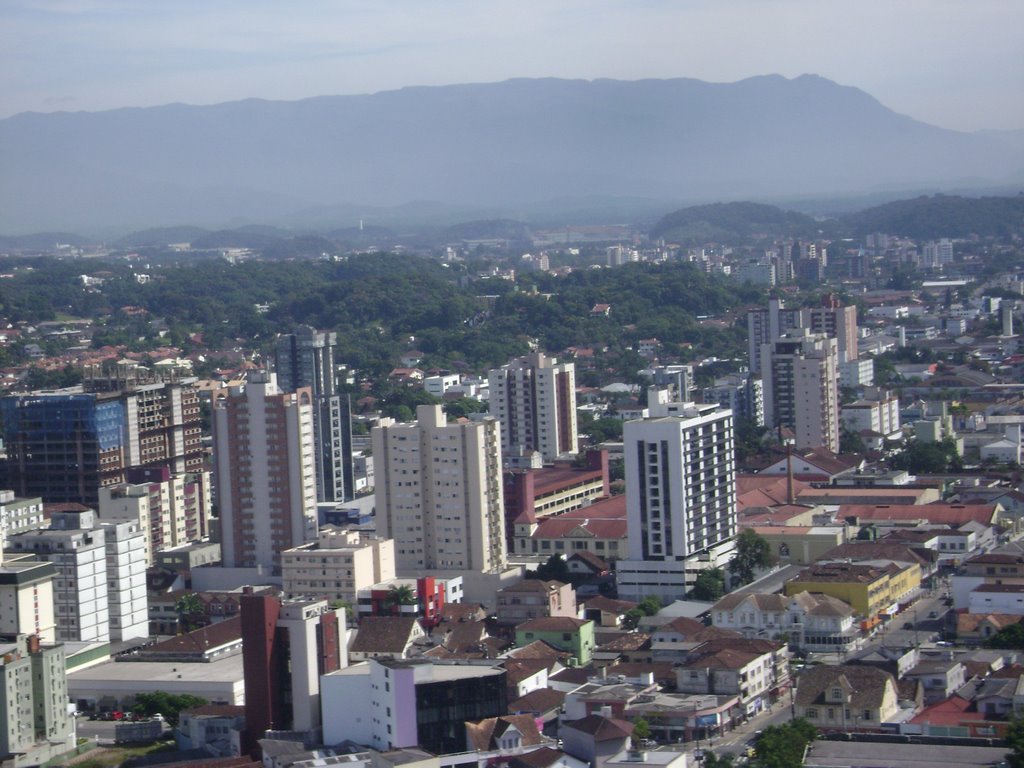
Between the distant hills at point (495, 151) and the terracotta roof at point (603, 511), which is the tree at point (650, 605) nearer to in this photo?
the terracotta roof at point (603, 511)

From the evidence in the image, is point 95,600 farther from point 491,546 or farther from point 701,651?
point 701,651

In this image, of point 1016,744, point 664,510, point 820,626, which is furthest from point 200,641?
point 1016,744

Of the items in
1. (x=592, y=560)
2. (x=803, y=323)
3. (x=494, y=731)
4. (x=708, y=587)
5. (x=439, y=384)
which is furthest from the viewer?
(x=803, y=323)

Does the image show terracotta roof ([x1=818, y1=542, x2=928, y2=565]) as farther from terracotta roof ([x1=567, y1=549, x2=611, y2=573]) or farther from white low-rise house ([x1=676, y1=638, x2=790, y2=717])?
white low-rise house ([x1=676, y1=638, x2=790, y2=717])

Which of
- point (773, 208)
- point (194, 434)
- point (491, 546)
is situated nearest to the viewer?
point (491, 546)

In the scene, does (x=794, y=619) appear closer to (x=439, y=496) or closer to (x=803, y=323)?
(x=439, y=496)

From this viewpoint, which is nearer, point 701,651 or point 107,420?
point 701,651

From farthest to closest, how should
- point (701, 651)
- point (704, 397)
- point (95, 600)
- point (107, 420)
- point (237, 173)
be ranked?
point (237, 173) < point (704, 397) < point (107, 420) < point (95, 600) < point (701, 651)

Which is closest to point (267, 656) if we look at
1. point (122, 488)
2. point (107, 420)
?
point (122, 488)
